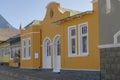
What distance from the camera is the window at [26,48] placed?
87.9 ft

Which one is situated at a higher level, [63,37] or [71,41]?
[63,37]

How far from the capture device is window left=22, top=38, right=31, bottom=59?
2678cm

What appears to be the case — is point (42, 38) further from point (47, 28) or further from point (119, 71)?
point (119, 71)

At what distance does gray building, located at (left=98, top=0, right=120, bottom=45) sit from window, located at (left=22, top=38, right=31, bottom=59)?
50.4 feet

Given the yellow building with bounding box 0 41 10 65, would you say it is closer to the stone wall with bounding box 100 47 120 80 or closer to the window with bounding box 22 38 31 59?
the window with bounding box 22 38 31 59

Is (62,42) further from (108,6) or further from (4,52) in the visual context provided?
(4,52)

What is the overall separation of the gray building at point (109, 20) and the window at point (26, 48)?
15374mm

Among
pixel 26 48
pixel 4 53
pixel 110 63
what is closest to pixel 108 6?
pixel 110 63

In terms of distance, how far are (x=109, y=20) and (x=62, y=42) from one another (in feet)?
30.3

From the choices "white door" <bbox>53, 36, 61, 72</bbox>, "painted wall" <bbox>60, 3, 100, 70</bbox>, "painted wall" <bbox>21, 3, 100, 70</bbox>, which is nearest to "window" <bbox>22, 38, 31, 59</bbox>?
"painted wall" <bbox>21, 3, 100, 70</bbox>

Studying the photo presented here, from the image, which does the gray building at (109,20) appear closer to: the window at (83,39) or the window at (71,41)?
the window at (83,39)

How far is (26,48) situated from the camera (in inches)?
1067

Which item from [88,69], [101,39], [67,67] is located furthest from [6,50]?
[101,39]

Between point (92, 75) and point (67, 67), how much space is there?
309 centimetres
